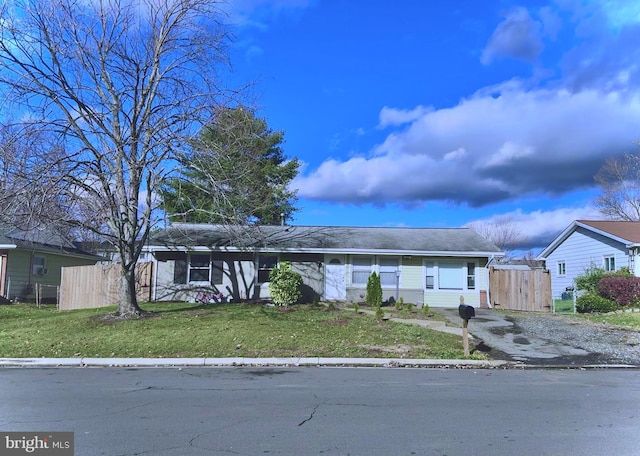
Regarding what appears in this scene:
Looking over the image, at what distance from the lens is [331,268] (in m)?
23.3

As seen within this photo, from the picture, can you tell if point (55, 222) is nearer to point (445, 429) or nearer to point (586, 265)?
point (445, 429)

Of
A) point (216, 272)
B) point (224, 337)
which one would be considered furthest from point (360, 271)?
point (224, 337)

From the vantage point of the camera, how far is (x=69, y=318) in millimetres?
16750

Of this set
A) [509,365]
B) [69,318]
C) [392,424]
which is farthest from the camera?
[69,318]

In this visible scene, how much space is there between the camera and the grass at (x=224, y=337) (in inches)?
499

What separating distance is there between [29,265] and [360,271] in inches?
691

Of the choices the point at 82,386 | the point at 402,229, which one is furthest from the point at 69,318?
the point at 402,229

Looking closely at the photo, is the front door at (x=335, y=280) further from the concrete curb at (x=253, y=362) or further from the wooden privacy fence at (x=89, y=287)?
the concrete curb at (x=253, y=362)

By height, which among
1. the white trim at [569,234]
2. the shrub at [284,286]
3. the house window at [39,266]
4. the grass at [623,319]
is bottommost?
the grass at [623,319]

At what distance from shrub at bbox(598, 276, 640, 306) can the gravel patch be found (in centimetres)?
441

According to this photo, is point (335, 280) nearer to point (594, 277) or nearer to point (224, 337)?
point (224, 337)

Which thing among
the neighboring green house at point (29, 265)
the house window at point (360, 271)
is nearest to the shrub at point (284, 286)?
the house window at point (360, 271)

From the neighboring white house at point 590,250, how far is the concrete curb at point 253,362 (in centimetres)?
1779

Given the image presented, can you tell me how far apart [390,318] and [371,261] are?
19.5 ft
